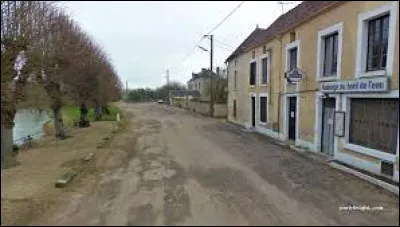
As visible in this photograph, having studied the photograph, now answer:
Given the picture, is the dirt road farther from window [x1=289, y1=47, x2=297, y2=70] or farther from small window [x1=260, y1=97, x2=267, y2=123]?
small window [x1=260, y1=97, x2=267, y2=123]

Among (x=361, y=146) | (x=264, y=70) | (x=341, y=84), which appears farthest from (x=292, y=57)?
(x=361, y=146)

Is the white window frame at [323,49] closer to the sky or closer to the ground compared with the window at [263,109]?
closer to the sky

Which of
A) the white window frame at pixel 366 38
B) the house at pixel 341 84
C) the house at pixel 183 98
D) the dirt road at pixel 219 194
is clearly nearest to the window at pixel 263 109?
the house at pixel 341 84

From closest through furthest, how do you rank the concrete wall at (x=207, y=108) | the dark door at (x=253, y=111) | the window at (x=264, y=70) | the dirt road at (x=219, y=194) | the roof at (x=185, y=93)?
the dirt road at (x=219, y=194)
the window at (x=264, y=70)
the dark door at (x=253, y=111)
the concrete wall at (x=207, y=108)
the roof at (x=185, y=93)

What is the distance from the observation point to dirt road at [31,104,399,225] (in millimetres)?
6738

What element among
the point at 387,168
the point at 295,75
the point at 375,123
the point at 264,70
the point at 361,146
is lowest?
the point at 387,168

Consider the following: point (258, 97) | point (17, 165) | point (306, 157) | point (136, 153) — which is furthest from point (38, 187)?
point (258, 97)

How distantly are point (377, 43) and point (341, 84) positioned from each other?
5.71 ft

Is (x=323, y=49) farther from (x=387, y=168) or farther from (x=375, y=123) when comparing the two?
(x=387, y=168)

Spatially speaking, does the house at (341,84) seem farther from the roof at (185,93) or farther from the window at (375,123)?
the roof at (185,93)

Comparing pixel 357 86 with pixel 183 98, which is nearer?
pixel 357 86

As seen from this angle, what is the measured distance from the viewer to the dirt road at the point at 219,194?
6.74 meters

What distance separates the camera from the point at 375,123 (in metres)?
10.5

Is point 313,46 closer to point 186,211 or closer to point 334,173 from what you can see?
point 334,173
